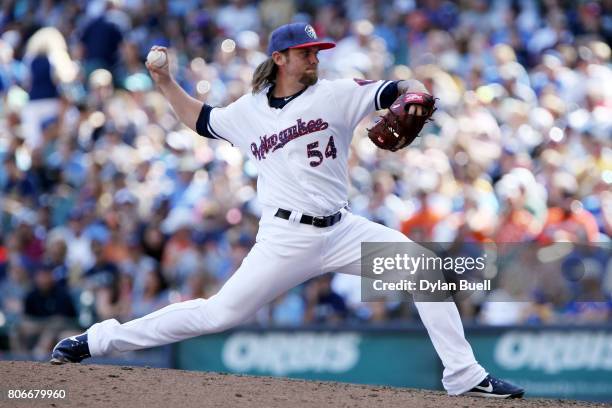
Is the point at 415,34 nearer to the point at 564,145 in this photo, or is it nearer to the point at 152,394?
the point at 564,145

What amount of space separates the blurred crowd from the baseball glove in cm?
407

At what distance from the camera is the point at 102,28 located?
50.5ft

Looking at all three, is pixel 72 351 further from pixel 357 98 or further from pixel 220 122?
pixel 357 98

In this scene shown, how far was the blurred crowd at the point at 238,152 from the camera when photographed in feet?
35.8

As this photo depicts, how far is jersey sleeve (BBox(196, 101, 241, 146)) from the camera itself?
266 inches

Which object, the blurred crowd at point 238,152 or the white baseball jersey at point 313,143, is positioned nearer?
the white baseball jersey at point 313,143

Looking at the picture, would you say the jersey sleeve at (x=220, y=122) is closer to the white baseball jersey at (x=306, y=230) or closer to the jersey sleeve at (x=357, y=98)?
the white baseball jersey at (x=306, y=230)

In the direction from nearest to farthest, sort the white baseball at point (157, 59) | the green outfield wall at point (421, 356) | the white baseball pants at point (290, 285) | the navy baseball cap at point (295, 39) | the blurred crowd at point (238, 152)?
the white baseball pants at point (290, 285) < the navy baseball cap at point (295, 39) < the white baseball at point (157, 59) < the green outfield wall at point (421, 356) < the blurred crowd at point (238, 152)

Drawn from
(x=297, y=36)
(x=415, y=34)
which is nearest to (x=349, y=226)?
(x=297, y=36)

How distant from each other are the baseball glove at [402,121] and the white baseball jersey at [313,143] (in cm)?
12

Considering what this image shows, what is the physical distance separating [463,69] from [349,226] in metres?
7.96

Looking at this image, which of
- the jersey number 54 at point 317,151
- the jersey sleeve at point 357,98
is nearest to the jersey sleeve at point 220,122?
the jersey number 54 at point 317,151

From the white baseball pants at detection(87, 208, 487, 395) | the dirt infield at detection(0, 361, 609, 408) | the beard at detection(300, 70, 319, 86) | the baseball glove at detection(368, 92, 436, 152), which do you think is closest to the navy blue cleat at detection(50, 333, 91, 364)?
the dirt infield at detection(0, 361, 609, 408)

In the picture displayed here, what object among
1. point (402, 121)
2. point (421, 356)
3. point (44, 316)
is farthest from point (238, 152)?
point (402, 121)
